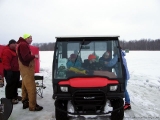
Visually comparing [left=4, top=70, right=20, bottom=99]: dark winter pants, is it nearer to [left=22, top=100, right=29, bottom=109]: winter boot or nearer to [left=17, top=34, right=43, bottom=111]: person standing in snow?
[left=22, top=100, right=29, bottom=109]: winter boot

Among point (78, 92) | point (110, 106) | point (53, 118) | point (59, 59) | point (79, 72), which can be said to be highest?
point (59, 59)

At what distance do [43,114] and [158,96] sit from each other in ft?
13.1

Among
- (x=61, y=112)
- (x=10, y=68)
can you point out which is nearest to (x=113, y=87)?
(x=61, y=112)

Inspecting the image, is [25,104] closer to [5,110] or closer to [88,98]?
[5,110]

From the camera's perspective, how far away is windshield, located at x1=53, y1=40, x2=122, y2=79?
4.51 meters

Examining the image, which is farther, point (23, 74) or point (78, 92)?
point (23, 74)

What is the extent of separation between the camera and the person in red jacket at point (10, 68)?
608 cm

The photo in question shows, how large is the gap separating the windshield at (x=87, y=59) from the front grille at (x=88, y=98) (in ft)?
1.44

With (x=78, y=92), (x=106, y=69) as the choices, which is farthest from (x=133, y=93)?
(x=78, y=92)

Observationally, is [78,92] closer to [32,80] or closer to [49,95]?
[32,80]

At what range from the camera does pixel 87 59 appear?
15.1 feet

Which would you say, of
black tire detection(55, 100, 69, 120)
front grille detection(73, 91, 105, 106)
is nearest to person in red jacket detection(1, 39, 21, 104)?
black tire detection(55, 100, 69, 120)

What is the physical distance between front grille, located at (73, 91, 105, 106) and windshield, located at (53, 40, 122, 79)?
0.44 meters

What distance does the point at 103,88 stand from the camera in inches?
165
